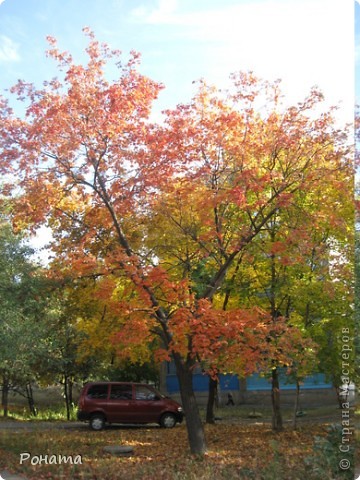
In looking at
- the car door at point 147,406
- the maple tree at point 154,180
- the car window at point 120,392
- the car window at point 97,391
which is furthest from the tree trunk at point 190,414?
the car window at point 97,391

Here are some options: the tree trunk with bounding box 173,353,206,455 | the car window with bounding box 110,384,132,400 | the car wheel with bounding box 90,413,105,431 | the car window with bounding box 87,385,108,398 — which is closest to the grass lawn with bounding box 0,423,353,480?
the tree trunk with bounding box 173,353,206,455

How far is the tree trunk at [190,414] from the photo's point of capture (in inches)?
456

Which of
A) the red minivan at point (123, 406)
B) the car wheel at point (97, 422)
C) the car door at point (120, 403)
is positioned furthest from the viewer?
the car door at point (120, 403)

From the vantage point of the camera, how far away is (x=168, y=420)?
18297 mm

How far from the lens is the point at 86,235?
11633 mm

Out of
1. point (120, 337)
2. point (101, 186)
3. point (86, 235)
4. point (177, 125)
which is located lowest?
point (120, 337)

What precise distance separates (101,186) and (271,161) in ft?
13.2

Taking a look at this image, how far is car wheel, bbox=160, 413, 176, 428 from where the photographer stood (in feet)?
59.9

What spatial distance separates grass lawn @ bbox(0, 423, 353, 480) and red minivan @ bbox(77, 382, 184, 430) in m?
1.05

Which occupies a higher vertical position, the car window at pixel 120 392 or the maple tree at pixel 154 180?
the maple tree at pixel 154 180

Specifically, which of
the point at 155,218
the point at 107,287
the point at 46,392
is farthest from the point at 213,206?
the point at 46,392

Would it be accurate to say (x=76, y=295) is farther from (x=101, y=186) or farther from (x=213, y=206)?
(x=213, y=206)

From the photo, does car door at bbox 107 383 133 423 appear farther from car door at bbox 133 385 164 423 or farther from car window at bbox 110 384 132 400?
car door at bbox 133 385 164 423

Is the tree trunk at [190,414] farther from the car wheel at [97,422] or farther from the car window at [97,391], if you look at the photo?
the car window at [97,391]
